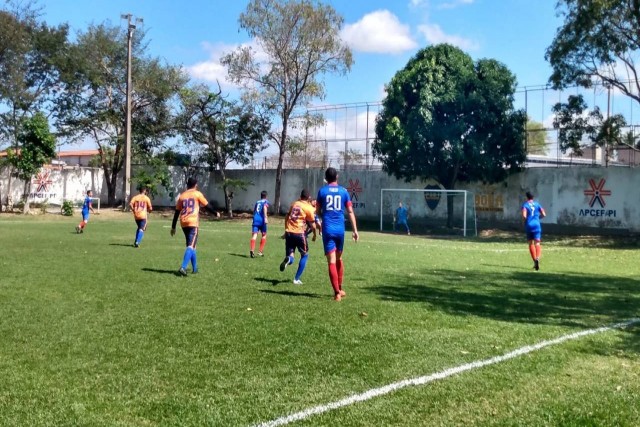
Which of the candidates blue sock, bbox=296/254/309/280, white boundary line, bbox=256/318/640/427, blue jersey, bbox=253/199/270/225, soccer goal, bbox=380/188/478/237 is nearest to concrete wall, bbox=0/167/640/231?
soccer goal, bbox=380/188/478/237

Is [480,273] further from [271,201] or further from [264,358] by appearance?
[271,201]

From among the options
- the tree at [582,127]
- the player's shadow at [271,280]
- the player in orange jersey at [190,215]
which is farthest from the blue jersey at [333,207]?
the tree at [582,127]

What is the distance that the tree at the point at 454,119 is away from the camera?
1348 inches

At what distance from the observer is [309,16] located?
4119 centimetres

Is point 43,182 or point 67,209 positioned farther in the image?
point 43,182

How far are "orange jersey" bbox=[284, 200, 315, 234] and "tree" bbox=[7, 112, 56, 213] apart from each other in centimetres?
3138

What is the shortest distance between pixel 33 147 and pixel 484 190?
91.8 ft

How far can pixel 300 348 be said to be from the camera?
257 inches

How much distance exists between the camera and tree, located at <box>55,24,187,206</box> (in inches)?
1828

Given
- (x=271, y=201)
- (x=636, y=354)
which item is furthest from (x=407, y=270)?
(x=271, y=201)

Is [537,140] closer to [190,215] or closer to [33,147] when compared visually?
[190,215]

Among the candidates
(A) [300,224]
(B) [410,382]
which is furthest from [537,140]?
(B) [410,382]

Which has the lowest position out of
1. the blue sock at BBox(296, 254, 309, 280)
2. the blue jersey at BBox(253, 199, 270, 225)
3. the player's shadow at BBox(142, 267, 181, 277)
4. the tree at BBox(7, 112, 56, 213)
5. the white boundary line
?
the white boundary line

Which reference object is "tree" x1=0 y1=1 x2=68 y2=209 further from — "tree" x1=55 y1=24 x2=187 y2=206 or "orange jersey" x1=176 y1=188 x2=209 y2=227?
"orange jersey" x1=176 y1=188 x2=209 y2=227
